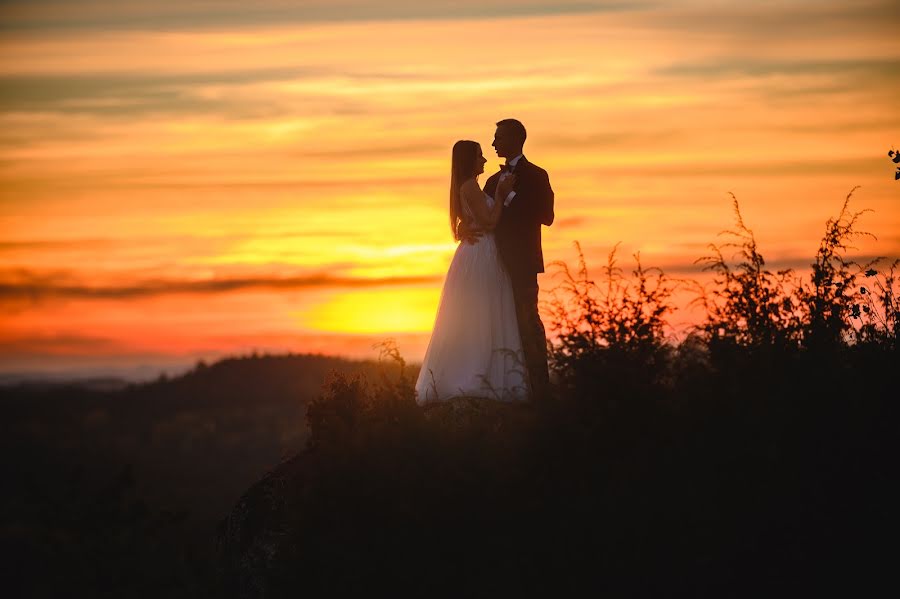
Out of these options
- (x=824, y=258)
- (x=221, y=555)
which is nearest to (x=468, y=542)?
(x=221, y=555)

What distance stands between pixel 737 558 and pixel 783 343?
334 centimetres

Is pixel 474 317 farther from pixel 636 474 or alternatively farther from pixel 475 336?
pixel 636 474

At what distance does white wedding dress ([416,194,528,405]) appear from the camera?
18531 mm

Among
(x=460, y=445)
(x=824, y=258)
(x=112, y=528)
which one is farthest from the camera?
(x=112, y=528)

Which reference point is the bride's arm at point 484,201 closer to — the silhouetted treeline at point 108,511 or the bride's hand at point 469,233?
the bride's hand at point 469,233

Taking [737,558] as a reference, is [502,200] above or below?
above

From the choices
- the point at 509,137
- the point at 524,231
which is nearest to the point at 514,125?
the point at 509,137

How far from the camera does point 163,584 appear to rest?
85.6m

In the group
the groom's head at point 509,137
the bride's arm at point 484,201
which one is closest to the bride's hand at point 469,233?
the bride's arm at point 484,201

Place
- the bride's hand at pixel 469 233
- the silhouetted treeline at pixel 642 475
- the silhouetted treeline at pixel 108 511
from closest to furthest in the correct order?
1. the silhouetted treeline at pixel 642 475
2. the bride's hand at pixel 469 233
3. the silhouetted treeline at pixel 108 511

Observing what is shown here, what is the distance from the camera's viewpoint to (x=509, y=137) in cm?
1819

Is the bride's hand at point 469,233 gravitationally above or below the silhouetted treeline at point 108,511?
above

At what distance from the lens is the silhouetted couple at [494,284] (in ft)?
60.1

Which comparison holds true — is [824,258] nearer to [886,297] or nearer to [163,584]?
[886,297]
